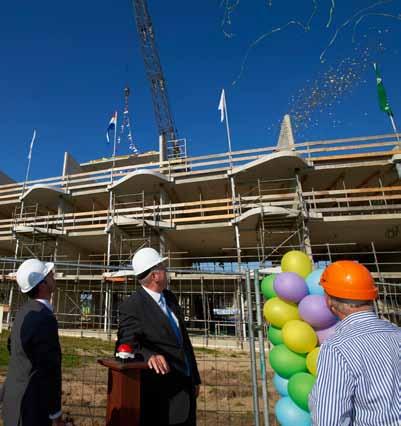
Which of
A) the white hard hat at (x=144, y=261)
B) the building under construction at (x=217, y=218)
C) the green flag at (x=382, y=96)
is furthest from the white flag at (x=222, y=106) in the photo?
the white hard hat at (x=144, y=261)

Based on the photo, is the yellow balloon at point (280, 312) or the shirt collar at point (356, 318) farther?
the yellow balloon at point (280, 312)

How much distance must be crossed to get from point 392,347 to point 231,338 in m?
11.3

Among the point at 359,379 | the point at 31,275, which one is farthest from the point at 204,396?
the point at 359,379

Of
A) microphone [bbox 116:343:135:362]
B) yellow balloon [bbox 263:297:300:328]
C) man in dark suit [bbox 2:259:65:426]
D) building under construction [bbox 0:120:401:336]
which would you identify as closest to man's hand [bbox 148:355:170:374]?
microphone [bbox 116:343:135:362]

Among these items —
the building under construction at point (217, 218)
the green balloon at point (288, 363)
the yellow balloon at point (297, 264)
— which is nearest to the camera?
the green balloon at point (288, 363)

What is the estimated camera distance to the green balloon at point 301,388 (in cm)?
313

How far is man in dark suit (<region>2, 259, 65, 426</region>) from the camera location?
186 centimetres

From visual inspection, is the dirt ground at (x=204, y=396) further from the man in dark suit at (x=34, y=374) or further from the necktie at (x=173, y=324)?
the necktie at (x=173, y=324)

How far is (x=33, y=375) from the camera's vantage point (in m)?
1.90

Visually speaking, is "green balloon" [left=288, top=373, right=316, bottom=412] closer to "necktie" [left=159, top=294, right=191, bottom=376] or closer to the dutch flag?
"necktie" [left=159, top=294, right=191, bottom=376]

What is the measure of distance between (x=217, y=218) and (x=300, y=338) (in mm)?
11196

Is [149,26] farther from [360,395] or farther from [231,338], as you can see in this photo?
[360,395]

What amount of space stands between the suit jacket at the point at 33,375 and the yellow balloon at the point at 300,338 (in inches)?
97.9

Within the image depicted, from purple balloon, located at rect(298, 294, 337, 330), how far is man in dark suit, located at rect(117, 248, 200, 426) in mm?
1700
